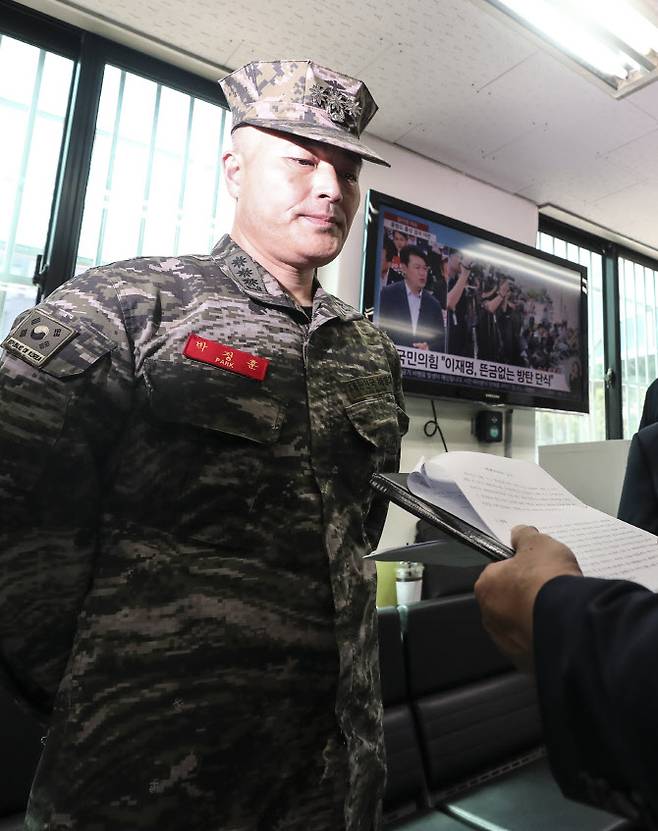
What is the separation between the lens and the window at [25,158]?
1.77 meters

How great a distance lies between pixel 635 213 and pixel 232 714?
3484mm

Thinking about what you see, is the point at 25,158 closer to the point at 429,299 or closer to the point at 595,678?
the point at 429,299

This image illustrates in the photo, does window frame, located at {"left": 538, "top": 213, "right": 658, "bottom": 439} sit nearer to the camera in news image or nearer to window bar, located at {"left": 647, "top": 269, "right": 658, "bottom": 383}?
window bar, located at {"left": 647, "top": 269, "right": 658, "bottom": 383}

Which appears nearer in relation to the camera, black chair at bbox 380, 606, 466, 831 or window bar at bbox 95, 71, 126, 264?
black chair at bbox 380, 606, 466, 831

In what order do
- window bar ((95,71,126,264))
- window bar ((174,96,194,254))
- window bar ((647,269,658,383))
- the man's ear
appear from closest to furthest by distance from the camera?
the man's ear, window bar ((95,71,126,264)), window bar ((174,96,194,254)), window bar ((647,269,658,383))

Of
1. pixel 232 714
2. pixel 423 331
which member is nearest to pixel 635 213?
pixel 423 331

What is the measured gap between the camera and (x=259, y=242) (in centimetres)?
98

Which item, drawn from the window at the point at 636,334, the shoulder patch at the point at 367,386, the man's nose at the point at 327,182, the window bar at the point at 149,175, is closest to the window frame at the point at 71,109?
the window bar at the point at 149,175

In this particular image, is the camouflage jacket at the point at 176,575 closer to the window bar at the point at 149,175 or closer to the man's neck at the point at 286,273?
the man's neck at the point at 286,273

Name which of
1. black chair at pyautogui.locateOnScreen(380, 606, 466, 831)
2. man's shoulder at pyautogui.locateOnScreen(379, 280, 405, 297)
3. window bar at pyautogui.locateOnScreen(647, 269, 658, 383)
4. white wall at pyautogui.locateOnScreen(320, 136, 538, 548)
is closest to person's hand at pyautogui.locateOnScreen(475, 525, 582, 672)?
black chair at pyautogui.locateOnScreen(380, 606, 466, 831)

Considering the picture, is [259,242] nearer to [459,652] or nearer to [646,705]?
[646,705]

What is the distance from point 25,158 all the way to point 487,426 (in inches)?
84.9

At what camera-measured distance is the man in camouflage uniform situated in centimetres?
67

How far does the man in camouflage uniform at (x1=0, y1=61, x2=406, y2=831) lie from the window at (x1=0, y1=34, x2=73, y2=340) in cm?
118
